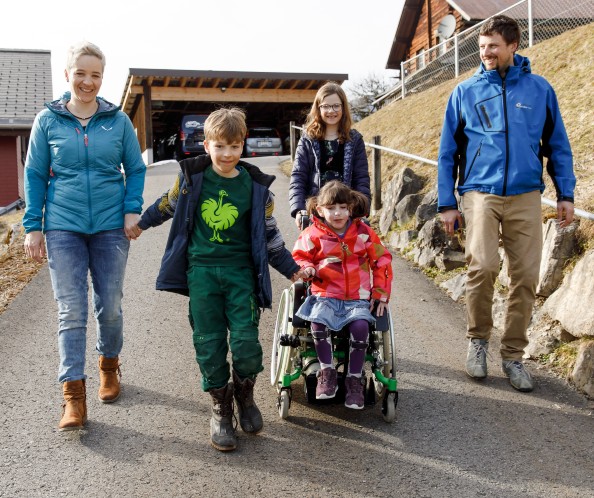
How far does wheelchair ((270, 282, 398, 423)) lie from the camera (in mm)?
3912

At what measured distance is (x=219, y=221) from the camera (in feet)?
12.3

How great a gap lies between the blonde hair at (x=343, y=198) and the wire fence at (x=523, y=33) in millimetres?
12117

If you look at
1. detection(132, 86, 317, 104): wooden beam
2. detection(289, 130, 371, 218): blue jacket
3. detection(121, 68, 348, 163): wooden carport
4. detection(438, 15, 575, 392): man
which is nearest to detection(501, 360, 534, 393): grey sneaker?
detection(438, 15, 575, 392): man

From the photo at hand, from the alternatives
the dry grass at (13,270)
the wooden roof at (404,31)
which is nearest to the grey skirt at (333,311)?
the dry grass at (13,270)

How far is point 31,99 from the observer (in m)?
23.0

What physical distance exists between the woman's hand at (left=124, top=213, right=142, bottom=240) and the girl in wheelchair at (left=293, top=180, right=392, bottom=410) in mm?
944

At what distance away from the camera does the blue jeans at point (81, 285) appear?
3916 millimetres

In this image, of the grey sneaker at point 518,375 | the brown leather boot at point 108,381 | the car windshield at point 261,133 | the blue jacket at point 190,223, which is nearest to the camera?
the blue jacket at point 190,223

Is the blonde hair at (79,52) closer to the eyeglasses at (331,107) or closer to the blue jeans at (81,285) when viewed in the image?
the blue jeans at (81,285)

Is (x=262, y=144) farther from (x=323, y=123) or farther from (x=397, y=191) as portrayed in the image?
(x=323, y=123)

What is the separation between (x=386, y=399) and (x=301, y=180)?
156 centimetres

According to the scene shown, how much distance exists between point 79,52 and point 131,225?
1.02m

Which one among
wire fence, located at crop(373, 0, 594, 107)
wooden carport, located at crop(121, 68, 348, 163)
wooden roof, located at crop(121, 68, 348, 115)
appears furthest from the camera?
wooden carport, located at crop(121, 68, 348, 163)

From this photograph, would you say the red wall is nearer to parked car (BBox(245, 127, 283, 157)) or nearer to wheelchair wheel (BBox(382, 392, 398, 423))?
parked car (BBox(245, 127, 283, 157))
